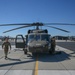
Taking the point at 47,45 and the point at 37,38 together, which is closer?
the point at 47,45

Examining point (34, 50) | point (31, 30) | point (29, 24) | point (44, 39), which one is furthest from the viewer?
point (31, 30)

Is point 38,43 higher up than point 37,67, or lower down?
higher up

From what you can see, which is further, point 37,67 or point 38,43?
point 38,43

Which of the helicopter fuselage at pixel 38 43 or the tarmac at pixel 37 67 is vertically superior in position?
the helicopter fuselage at pixel 38 43

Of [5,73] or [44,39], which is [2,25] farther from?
[5,73]

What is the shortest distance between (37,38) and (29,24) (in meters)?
2.24

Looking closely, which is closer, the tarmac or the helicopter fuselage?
the tarmac

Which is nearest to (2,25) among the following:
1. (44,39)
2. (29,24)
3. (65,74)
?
(29,24)

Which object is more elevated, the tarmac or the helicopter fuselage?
the helicopter fuselage

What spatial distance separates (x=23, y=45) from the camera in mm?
20219

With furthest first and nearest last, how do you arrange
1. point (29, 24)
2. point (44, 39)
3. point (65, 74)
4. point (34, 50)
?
point (29, 24), point (44, 39), point (34, 50), point (65, 74)

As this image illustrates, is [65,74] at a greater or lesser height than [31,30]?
lesser

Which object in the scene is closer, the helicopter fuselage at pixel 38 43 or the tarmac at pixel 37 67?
the tarmac at pixel 37 67

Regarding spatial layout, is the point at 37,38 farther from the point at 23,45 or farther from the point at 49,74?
the point at 49,74
